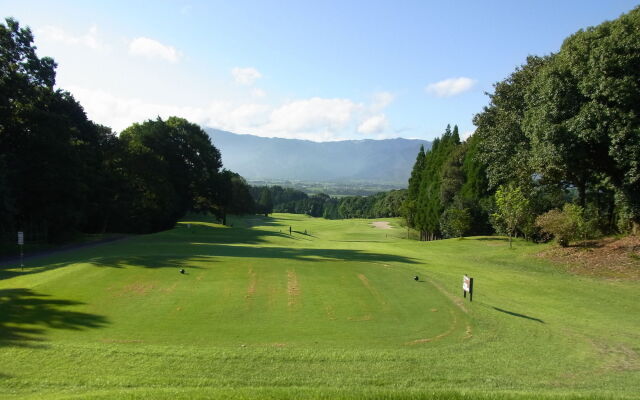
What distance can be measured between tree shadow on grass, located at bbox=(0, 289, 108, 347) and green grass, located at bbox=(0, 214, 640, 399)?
0.05 m

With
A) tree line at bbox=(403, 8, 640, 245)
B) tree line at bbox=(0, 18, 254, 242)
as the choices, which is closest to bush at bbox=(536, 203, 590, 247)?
tree line at bbox=(403, 8, 640, 245)

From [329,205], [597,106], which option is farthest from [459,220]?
[329,205]

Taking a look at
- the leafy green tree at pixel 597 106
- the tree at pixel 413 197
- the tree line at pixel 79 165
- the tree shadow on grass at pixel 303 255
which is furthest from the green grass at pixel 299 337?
the tree at pixel 413 197

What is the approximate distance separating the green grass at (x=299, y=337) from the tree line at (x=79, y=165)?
1951 centimetres

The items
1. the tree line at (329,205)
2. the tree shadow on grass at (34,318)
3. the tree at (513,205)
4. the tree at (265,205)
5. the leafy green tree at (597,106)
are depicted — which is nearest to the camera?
the tree shadow on grass at (34,318)

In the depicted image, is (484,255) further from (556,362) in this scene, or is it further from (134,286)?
(134,286)

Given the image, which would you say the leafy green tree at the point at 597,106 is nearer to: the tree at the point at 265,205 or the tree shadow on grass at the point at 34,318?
the tree shadow on grass at the point at 34,318

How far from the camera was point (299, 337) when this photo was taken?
984 centimetres

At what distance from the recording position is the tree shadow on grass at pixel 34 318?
9.42 metres

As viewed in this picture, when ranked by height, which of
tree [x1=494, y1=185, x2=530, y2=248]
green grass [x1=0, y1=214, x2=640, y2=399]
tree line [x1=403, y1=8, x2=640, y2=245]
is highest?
tree line [x1=403, y1=8, x2=640, y2=245]

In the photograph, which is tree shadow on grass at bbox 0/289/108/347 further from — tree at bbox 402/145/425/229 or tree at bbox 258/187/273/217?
tree at bbox 258/187/273/217

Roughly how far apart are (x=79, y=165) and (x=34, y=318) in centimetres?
2758

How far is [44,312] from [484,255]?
91.0 feet

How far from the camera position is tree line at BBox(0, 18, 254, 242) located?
31094mm
